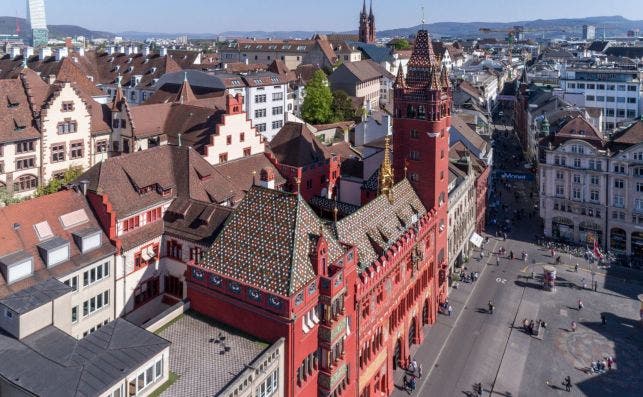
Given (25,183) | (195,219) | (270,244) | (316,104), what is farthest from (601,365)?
(316,104)

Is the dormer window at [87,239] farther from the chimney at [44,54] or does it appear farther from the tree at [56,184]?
the chimney at [44,54]

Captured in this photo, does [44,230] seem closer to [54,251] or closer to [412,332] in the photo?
[54,251]

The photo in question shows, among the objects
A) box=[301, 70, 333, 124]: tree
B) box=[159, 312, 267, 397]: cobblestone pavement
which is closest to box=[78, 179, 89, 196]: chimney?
box=[159, 312, 267, 397]: cobblestone pavement

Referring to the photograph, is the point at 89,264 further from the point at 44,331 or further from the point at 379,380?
the point at 379,380

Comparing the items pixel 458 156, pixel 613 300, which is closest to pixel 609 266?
pixel 613 300

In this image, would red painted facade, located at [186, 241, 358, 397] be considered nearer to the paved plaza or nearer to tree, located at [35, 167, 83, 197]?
the paved plaza
